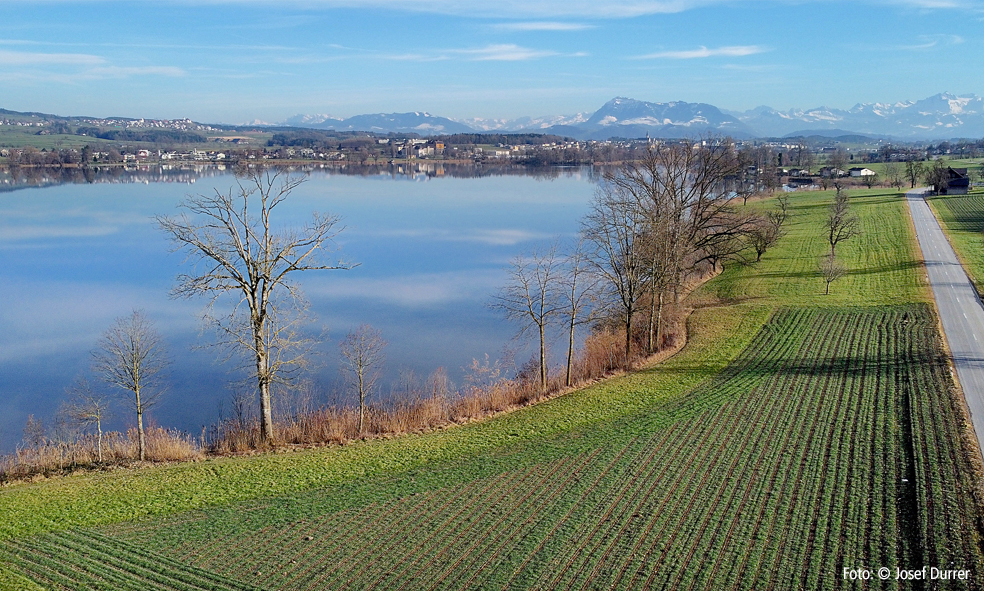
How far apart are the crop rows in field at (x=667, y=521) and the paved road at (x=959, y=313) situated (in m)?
1.66

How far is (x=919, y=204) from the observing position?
7131 centimetres

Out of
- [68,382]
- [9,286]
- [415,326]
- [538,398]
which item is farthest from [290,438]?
[9,286]

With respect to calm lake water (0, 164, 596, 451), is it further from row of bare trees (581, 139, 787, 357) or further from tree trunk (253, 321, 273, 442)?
row of bare trees (581, 139, 787, 357)

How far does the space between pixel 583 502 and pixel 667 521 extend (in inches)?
72.1

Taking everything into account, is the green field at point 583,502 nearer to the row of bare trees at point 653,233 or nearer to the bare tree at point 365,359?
the bare tree at point 365,359

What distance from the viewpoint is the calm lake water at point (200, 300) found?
25375mm

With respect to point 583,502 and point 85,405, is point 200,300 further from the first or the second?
point 583,502

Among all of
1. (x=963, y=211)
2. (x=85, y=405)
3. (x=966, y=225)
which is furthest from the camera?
(x=963, y=211)

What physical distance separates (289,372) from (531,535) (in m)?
15.3

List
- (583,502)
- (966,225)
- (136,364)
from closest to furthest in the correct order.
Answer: (583,502), (136,364), (966,225)

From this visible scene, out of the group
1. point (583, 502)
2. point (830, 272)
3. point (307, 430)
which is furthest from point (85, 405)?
point (830, 272)

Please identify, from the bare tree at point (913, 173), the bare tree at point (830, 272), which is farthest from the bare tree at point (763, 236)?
the bare tree at point (913, 173)

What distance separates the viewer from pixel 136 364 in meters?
18.4

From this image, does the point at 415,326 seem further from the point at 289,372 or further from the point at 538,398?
the point at 538,398
